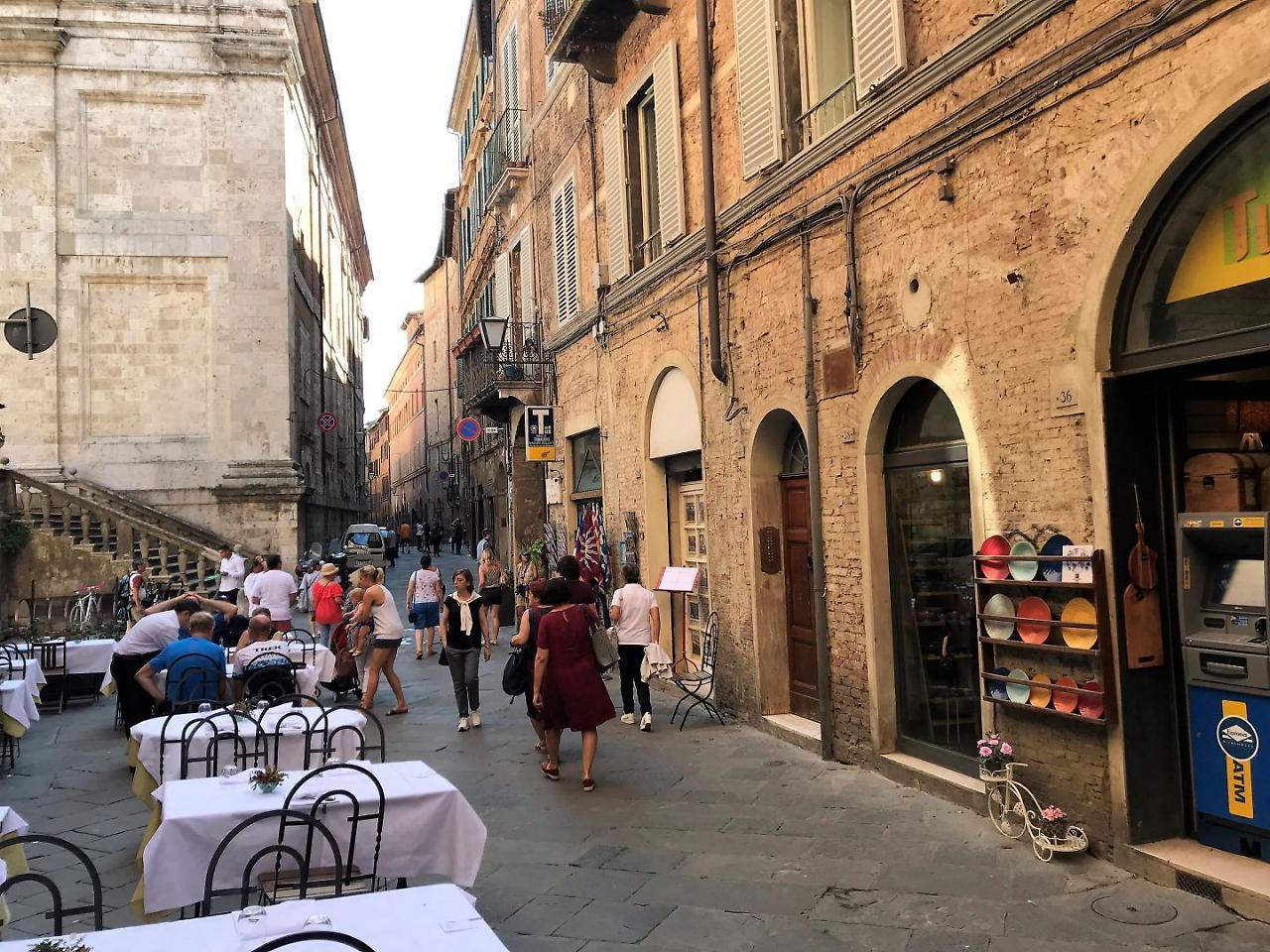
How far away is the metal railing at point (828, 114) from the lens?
8016 mm

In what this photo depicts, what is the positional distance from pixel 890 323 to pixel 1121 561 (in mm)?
2545

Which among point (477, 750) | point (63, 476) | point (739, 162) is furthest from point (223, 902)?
point (63, 476)

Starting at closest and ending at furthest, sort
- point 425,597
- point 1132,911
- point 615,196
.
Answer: point 1132,911 < point 615,196 < point 425,597

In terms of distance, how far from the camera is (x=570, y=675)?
7676 millimetres

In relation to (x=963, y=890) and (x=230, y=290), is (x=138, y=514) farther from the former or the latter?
(x=963, y=890)

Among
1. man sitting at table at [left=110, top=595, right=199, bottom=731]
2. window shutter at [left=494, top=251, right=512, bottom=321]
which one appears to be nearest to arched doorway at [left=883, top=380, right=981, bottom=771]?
man sitting at table at [left=110, top=595, right=199, bottom=731]

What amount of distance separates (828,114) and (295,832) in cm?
661

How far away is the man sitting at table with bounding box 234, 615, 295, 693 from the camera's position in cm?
877

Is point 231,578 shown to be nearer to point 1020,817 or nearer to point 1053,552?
point 1020,817

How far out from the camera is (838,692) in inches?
322

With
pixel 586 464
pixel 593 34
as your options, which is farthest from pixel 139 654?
pixel 593 34

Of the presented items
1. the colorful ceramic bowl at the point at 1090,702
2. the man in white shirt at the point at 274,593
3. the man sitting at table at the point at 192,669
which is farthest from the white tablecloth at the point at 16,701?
the colorful ceramic bowl at the point at 1090,702

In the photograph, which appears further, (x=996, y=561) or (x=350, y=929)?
(x=996, y=561)

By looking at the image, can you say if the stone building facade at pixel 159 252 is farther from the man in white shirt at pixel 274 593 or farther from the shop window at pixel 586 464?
the man in white shirt at pixel 274 593
